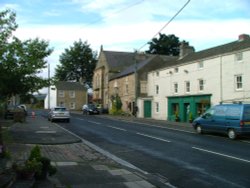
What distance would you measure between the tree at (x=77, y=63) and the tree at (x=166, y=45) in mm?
20670

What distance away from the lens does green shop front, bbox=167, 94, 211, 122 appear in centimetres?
3816

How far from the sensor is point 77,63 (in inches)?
4082

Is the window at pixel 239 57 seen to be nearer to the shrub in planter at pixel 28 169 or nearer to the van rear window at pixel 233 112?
the van rear window at pixel 233 112

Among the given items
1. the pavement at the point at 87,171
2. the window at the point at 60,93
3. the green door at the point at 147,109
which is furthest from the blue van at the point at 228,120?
the window at the point at 60,93

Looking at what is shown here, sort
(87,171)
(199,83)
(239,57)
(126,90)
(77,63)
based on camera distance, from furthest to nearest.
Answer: (77,63), (126,90), (199,83), (239,57), (87,171)

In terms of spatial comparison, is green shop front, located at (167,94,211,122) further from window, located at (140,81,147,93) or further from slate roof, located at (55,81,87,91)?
slate roof, located at (55,81,87,91)

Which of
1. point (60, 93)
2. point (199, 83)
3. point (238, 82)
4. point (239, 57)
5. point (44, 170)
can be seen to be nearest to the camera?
point (44, 170)

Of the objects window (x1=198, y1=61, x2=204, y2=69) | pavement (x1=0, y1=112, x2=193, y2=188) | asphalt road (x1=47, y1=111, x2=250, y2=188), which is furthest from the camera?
window (x1=198, y1=61, x2=204, y2=69)

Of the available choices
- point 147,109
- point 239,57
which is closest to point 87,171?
point 239,57

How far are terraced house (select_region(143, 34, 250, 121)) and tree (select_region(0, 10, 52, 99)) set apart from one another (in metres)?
18.4

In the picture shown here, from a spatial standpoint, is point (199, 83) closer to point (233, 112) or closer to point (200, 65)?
point (200, 65)

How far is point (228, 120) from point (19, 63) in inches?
471

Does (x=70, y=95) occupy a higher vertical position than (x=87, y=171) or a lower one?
higher

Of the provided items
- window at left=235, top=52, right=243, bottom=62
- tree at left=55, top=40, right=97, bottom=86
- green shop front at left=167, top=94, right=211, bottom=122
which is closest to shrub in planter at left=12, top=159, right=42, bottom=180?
window at left=235, top=52, right=243, bottom=62
